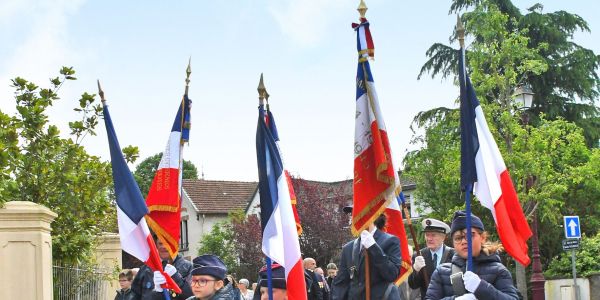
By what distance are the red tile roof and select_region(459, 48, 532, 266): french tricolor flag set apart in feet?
189

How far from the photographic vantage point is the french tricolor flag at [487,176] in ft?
25.8

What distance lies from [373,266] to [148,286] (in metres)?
2.85

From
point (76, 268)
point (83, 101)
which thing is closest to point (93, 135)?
point (83, 101)

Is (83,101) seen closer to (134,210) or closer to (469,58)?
(134,210)

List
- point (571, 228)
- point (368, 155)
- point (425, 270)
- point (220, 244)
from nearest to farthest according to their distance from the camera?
point (368, 155)
point (425, 270)
point (571, 228)
point (220, 244)

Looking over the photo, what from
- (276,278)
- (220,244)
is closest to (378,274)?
(276,278)

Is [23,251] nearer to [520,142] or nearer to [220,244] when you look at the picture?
[520,142]

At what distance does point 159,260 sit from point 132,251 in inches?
11.1

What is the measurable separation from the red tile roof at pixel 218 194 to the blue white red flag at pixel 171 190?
54.7 m

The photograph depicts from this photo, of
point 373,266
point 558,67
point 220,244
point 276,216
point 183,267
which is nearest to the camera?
point 276,216

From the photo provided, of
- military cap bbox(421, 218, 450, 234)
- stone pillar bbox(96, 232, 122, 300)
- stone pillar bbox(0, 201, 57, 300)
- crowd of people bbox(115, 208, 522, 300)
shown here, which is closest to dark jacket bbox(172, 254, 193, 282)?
crowd of people bbox(115, 208, 522, 300)

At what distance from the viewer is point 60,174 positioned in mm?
17391

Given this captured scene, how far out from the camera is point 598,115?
44.2 metres

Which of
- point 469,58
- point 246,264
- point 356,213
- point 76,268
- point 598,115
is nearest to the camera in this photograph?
point 356,213
